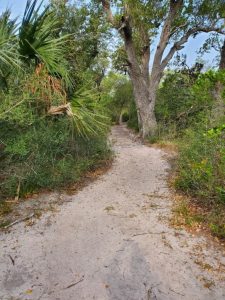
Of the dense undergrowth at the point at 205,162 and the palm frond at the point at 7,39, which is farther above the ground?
the palm frond at the point at 7,39

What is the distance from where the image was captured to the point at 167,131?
35.7 ft

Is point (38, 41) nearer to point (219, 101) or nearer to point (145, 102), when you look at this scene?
point (219, 101)

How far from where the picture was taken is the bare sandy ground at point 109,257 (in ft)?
8.85

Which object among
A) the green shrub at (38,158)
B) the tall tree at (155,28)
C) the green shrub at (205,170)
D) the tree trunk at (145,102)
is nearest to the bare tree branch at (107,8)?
the tall tree at (155,28)

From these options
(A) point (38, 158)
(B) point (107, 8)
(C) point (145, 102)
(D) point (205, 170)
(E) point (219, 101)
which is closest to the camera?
(D) point (205, 170)

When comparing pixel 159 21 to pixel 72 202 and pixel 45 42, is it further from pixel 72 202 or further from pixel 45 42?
pixel 72 202

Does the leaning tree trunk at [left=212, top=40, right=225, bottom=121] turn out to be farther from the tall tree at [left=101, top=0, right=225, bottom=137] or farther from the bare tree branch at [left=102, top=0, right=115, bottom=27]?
the bare tree branch at [left=102, top=0, right=115, bottom=27]

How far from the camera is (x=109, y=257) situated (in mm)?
3268

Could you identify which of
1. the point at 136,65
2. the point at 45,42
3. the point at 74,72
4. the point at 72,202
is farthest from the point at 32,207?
the point at 136,65

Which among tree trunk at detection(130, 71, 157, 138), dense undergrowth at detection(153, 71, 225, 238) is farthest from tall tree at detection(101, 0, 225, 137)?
dense undergrowth at detection(153, 71, 225, 238)

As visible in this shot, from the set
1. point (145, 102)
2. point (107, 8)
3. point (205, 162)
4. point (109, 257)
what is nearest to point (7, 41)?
point (109, 257)

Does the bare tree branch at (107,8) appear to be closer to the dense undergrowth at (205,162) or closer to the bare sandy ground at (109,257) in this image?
the dense undergrowth at (205,162)

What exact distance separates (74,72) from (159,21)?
7361 millimetres

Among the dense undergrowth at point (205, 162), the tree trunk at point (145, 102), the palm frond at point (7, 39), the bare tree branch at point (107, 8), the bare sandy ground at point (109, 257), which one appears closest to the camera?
the bare sandy ground at point (109, 257)
